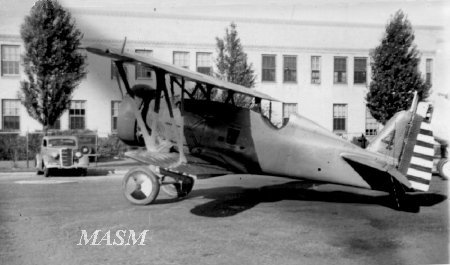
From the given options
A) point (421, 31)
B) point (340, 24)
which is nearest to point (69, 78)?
point (340, 24)

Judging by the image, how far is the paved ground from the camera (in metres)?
5.40

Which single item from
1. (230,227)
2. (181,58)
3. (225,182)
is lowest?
(225,182)

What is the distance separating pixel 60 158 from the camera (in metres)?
14.7

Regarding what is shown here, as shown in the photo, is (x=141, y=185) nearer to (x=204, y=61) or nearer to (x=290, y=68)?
(x=204, y=61)

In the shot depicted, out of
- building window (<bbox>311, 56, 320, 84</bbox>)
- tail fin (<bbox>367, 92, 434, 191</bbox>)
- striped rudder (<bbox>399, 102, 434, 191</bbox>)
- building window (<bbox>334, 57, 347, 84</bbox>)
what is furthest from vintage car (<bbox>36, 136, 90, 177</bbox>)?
building window (<bbox>334, 57, 347, 84</bbox>)

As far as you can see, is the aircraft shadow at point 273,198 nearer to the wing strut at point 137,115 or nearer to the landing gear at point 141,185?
the landing gear at point 141,185

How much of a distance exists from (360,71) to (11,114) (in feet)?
74.7

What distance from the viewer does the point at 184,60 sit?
27.0m

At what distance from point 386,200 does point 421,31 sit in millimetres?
23295

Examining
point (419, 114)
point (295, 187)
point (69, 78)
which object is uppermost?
point (69, 78)

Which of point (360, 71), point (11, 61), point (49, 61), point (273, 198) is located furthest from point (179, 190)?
point (360, 71)

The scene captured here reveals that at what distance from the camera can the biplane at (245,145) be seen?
26.5 feet

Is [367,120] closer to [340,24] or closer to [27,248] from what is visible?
[340,24]

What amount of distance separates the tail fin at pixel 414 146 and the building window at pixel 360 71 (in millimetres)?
22163
